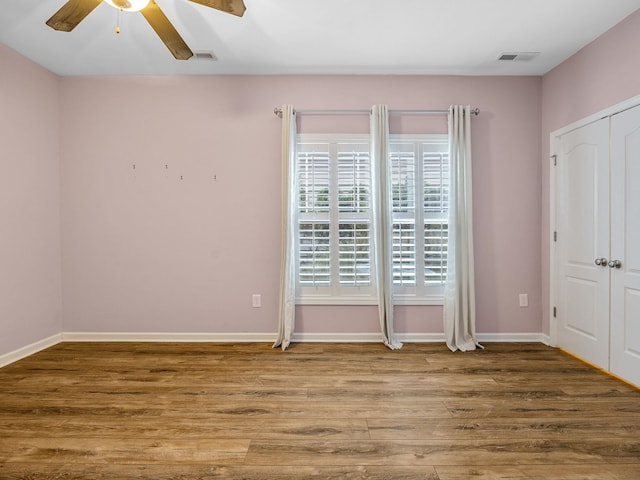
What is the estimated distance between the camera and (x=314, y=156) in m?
3.68

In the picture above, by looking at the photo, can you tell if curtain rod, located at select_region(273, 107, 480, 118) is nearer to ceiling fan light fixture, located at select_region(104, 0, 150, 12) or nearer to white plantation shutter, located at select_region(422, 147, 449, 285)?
white plantation shutter, located at select_region(422, 147, 449, 285)

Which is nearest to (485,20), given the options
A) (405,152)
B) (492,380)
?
(405,152)

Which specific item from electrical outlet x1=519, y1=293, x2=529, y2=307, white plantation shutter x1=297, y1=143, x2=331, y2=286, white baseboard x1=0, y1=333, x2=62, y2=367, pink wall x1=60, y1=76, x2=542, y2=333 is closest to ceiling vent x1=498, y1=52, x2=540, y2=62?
pink wall x1=60, y1=76, x2=542, y2=333

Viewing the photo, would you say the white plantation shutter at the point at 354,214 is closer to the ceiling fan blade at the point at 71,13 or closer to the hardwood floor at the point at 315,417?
the hardwood floor at the point at 315,417

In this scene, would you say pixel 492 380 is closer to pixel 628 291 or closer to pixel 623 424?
pixel 623 424

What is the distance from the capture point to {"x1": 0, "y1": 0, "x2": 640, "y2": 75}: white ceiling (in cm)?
262

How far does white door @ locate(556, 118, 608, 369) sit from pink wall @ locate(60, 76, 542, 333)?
0.31m

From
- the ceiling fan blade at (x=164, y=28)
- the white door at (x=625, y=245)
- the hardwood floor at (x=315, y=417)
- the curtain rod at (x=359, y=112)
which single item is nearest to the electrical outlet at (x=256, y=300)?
the hardwood floor at (x=315, y=417)

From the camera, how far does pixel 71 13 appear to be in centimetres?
202

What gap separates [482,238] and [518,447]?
87.7 inches

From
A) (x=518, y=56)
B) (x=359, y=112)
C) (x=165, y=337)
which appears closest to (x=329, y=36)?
(x=359, y=112)

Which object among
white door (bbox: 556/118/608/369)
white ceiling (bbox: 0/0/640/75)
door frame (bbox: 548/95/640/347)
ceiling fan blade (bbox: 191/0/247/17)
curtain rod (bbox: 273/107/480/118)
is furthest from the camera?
curtain rod (bbox: 273/107/480/118)

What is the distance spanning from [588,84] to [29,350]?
5.74 meters

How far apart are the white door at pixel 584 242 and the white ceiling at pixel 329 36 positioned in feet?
2.92
